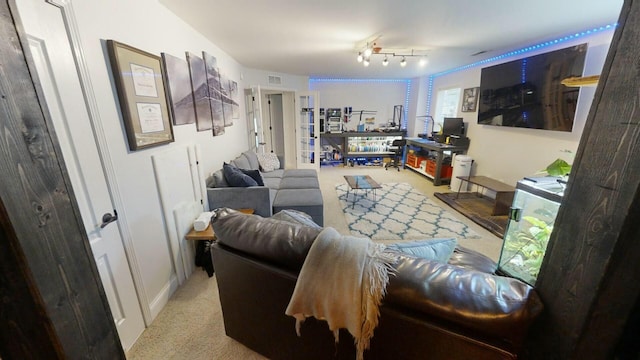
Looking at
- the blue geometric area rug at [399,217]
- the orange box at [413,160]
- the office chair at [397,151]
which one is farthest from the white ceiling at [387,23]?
the office chair at [397,151]

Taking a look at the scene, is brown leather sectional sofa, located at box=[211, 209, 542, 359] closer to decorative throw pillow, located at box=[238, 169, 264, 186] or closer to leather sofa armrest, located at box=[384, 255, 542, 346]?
leather sofa armrest, located at box=[384, 255, 542, 346]

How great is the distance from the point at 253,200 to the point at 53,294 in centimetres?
198

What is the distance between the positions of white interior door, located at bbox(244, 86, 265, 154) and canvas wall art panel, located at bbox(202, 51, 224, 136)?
1.61 metres

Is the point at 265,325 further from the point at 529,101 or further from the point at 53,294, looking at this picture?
the point at 529,101

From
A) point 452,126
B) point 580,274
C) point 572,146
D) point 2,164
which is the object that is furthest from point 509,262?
point 452,126

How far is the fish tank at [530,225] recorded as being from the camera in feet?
5.72

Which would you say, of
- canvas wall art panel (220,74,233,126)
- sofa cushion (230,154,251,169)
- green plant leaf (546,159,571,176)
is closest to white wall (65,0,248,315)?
canvas wall art panel (220,74,233,126)

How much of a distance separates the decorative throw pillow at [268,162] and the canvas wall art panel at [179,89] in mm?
2070

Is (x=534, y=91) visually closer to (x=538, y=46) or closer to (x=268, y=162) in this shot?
(x=538, y=46)

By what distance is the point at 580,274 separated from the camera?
0.70 metres

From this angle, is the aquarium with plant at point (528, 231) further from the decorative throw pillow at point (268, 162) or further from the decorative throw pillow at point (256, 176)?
the decorative throw pillow at point (268, 162)

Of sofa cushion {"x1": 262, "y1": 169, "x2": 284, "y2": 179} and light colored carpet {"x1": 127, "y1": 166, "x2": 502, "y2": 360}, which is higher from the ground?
sofa cushion {"x1": 262, "y1": 169, "x2": 284, "y2": 179}

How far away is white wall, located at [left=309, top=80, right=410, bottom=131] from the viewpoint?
6.52 meters

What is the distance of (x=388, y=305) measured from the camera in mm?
965
